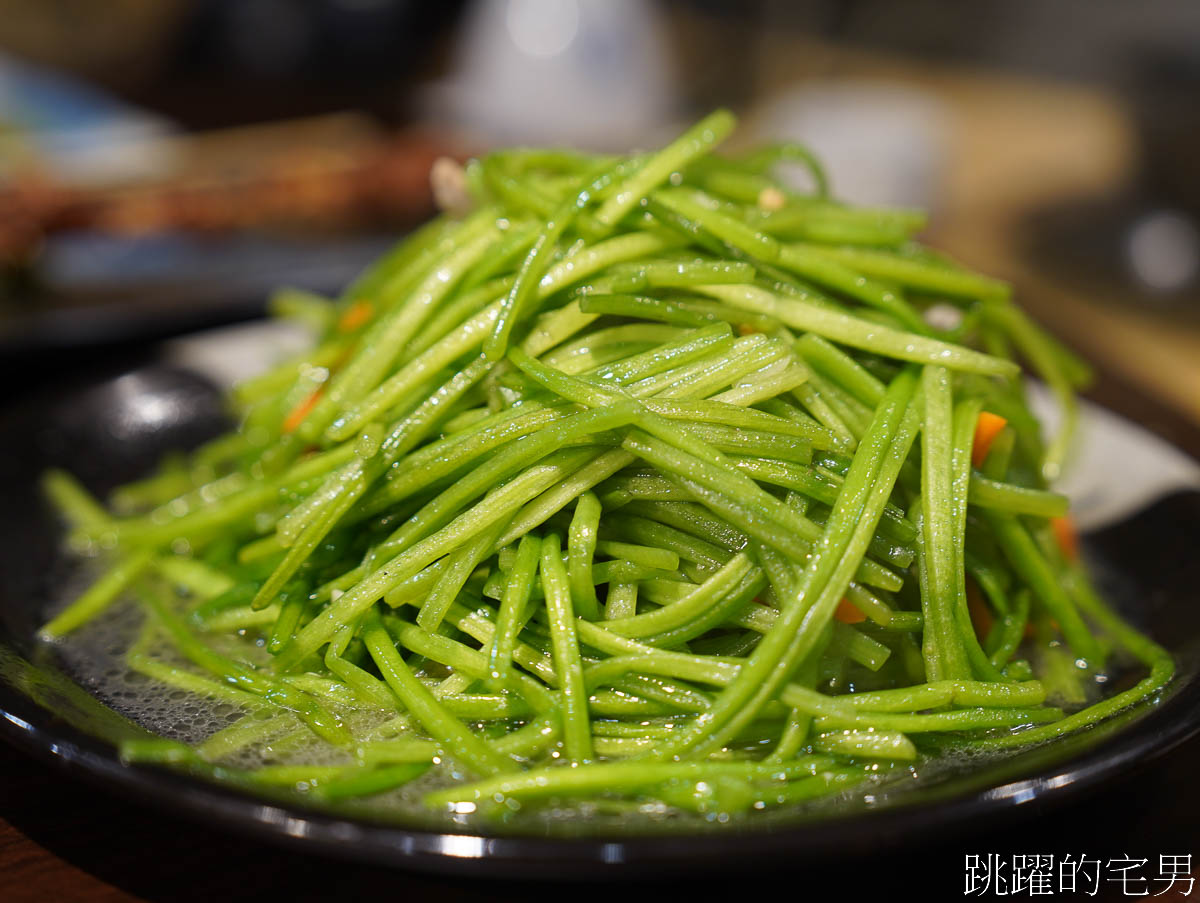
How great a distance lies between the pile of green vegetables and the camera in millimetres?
1249

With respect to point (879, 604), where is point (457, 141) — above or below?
above

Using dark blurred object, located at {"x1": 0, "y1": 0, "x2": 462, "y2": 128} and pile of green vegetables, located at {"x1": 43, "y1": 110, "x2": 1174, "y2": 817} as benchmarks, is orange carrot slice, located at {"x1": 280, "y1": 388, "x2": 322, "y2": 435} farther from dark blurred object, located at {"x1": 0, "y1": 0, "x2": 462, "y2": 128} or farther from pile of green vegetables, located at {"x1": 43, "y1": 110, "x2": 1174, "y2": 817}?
dark blurred object, located at {"x1": 0, "y1": 0, "x2": 462, "y2": 128}

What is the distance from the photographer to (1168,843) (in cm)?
130

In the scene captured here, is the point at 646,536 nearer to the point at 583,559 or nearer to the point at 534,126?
the point at 583,559

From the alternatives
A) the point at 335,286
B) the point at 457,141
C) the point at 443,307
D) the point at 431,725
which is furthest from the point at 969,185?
the point at 431,725

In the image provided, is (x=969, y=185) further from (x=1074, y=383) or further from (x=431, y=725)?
(x=431, y=725)

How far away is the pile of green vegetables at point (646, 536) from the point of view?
1.25m

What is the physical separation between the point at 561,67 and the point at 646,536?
6.95 m

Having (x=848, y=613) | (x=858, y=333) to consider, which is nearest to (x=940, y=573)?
(x=848, y=613)

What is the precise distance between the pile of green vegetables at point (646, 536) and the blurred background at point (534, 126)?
151 cm

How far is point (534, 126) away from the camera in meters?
6.64

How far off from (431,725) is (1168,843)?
3.00 ft

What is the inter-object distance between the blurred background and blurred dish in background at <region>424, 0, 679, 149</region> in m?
0.02

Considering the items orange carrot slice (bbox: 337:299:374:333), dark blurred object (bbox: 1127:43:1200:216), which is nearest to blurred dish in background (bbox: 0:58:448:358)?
orange carrot slice (bbox: 337:299:374:333)
